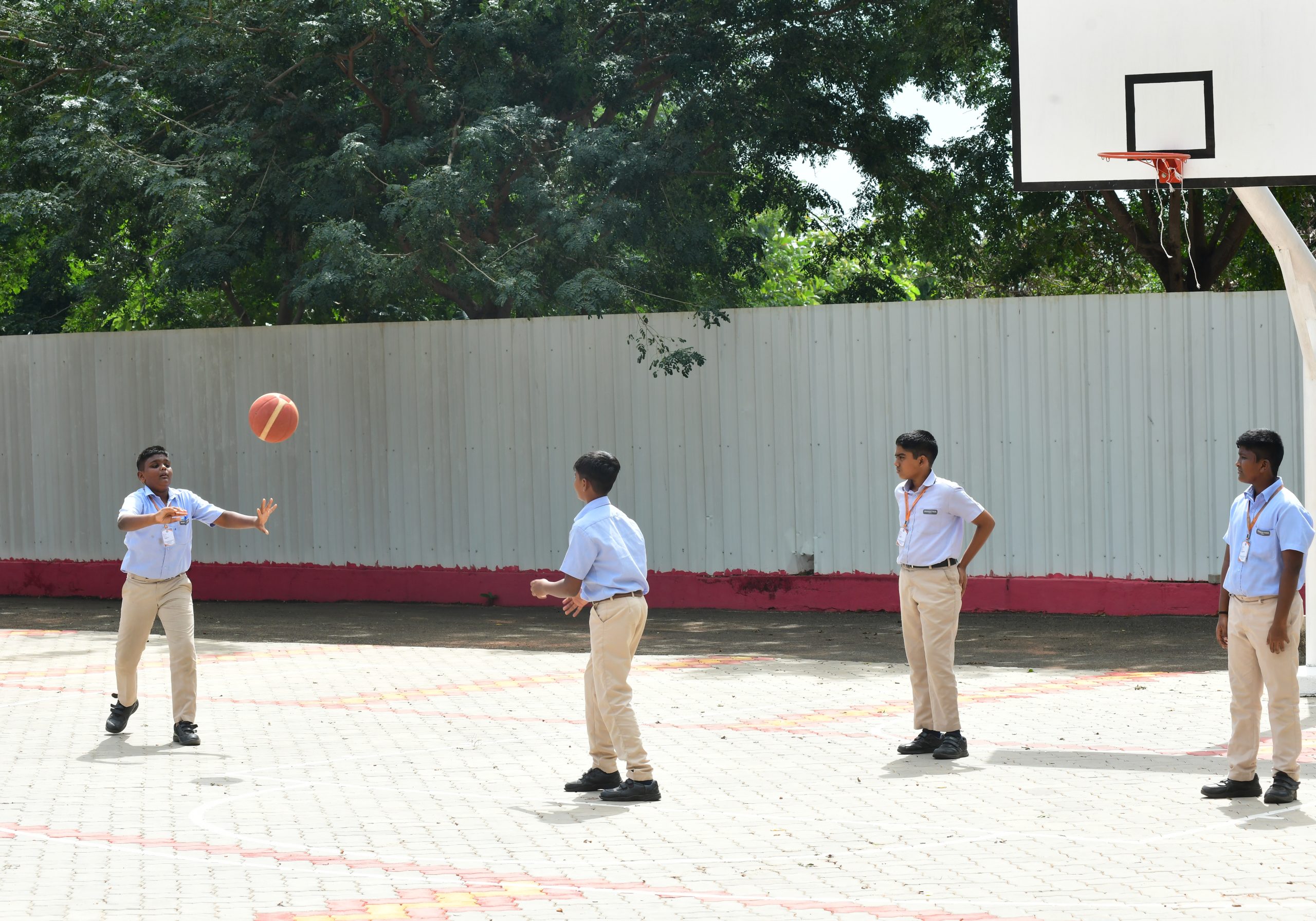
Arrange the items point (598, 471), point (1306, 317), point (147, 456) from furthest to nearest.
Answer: point (1306, 317)
point (147, 456)
point (598, 471)

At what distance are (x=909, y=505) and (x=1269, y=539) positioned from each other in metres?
2.18

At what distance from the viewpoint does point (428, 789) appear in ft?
27.8

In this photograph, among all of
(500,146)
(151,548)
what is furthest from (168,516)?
(500,146)

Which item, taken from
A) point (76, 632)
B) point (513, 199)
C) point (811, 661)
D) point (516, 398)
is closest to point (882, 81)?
point (513, 199)

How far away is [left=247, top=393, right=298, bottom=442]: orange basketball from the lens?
12.4m

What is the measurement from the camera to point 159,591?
10055 millimetres

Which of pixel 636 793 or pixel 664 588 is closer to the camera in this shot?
pixel 636 793

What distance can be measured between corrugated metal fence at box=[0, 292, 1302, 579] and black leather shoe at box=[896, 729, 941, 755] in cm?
671

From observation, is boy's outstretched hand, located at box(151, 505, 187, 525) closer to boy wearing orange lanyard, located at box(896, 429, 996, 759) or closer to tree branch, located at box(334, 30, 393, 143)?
boy wearing orange lanyard, located at box(896, 429, 996, 759)

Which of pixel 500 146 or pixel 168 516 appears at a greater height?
pixel 500 146

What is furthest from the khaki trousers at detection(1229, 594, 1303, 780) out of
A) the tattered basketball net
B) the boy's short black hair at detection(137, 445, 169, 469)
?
the boy's short black hair at detection(137, 445, 169, 469)

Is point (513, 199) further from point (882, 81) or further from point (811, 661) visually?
point (811, 661)

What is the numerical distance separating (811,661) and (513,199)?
274 inches

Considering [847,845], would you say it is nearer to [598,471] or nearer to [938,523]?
[598,471]
